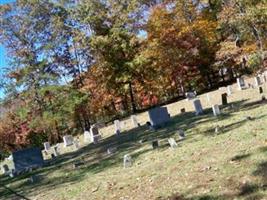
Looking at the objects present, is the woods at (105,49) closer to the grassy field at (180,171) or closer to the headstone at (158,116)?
the headstone at (158,116)

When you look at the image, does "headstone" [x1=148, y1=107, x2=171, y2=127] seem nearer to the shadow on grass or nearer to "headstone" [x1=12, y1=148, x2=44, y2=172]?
the shadow on grass

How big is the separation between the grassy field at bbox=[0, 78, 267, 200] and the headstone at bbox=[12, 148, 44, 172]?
1.36 metres

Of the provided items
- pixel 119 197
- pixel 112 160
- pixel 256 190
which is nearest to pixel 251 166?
pixel 256 190

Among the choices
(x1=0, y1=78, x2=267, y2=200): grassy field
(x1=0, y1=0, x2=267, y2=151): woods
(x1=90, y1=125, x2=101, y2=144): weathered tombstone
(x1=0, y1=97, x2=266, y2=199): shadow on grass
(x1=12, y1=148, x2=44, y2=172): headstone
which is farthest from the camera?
(x1=0, y1=0, x2=267, y2=151): woods

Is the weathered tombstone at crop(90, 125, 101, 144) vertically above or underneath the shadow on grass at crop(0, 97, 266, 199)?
above

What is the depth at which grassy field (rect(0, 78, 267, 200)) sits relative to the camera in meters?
7.43

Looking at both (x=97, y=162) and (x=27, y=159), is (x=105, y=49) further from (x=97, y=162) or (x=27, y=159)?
(x=97, y=162)

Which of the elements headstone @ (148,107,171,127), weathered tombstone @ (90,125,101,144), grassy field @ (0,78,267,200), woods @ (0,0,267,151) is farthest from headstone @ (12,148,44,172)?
woods @ (0,0,267,151)

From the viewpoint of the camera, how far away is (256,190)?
22.0ft

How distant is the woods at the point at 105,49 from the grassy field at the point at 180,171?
697 inches

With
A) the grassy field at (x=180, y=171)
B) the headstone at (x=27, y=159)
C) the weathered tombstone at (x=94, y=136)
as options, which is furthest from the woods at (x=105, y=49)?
the grassy field at (x=180, y=171)

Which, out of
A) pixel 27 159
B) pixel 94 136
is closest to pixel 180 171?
pixel 27 159

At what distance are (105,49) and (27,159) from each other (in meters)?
19.3

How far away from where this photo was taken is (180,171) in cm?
888
